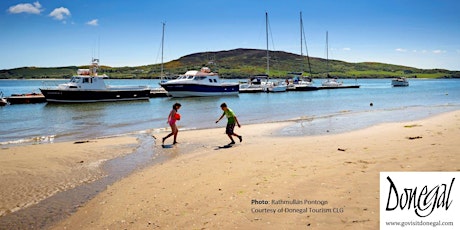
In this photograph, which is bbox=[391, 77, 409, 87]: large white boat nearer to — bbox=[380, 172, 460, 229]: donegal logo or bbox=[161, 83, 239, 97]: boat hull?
bbox=[161, 83, 239, 97]: boat hull

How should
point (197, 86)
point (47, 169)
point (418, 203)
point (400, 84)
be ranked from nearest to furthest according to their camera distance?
point (418, 203) < point (47, 169) < point (197, 86) < point (400, 84)

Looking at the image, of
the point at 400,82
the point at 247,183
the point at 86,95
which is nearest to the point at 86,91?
the point at 86,95

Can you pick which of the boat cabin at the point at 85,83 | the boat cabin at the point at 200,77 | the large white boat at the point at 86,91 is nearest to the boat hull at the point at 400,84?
the boat cabin at the point at 200,77

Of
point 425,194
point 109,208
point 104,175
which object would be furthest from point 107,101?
point 425,194

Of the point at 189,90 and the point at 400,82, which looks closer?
the point at 189,90

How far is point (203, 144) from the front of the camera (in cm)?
1448

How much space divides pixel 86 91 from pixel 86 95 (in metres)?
0.55

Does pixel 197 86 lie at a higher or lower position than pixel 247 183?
higher

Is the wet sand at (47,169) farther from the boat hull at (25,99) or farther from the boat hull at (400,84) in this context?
the boat hull at (400,84)

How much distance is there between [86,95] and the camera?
47.9m

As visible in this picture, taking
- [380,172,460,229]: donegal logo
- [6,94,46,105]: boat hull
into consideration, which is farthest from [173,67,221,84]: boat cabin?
[380,172,460,229]: donegal logo

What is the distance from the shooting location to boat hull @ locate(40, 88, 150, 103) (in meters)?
46.7

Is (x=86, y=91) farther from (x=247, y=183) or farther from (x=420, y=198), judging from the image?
(x=420, y=198)

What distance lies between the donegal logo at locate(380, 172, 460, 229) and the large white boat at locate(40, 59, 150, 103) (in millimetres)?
47298
